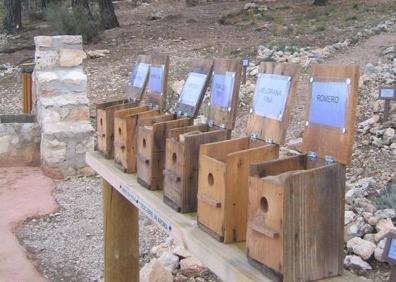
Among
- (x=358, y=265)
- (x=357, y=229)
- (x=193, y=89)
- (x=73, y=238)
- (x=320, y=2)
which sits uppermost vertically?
(x=320, y=2)

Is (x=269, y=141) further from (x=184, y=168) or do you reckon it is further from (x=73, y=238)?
(x=73, y=238)

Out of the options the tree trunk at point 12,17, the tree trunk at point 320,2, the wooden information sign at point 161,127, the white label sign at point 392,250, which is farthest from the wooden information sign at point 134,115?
the tree trunk at point 12,17

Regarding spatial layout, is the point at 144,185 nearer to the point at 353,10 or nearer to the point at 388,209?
the point at 388,209

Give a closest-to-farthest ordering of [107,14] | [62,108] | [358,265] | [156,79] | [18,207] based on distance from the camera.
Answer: [156,79], [358,265], [18,207], [62,108], [107,14]

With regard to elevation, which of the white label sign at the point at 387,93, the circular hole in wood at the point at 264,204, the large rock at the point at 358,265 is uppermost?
the circular hole in wood at the point at 264,204

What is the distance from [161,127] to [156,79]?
1.97ft

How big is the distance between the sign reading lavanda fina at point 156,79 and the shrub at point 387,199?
213 centimetres

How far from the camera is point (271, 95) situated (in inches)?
83.1

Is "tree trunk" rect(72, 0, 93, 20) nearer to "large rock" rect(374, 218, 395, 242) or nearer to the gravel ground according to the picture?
the gravel ground

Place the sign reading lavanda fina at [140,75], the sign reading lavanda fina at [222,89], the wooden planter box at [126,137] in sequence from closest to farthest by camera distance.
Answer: the sign reading lavanda fina at [222,89]
the wooden planter box at [126,137]
the sign reading lavanda fina at [140,75]

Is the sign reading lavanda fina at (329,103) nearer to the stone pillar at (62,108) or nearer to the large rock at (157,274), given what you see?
the large rock at (157,274)

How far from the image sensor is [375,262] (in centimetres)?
382

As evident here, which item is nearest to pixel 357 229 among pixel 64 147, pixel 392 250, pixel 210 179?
pixel 392 250

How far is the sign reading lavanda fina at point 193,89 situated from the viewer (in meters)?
2.57
